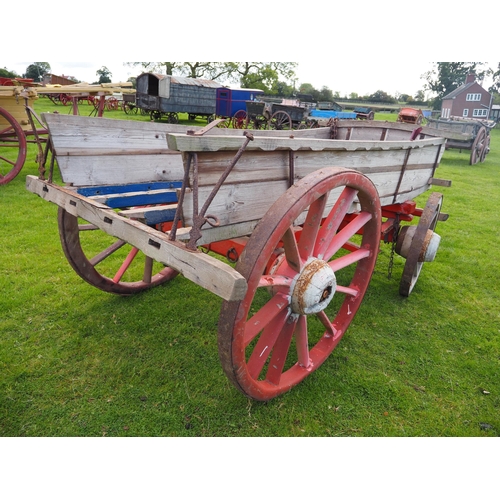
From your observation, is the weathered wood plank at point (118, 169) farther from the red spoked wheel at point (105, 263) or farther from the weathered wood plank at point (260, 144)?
the weathered wood plank at point (260, 144)

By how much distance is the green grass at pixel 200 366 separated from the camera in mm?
2076

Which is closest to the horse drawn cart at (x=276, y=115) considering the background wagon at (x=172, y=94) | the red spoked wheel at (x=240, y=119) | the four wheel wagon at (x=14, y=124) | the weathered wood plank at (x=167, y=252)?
the red spoked wheel at (x=240, y=119)

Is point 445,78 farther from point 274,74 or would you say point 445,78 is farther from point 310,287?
point 310,287

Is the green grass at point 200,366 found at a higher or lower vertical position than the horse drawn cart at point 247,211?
lower

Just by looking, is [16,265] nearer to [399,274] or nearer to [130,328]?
[130,328]

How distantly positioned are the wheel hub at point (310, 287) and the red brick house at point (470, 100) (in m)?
36.8

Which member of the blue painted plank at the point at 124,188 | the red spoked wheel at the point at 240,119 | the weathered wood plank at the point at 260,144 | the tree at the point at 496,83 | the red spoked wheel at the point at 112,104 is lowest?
the red spoked wheel at the point at 112,104

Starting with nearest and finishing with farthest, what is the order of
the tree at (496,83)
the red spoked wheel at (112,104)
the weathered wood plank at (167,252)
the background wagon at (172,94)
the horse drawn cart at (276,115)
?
1. the weathered wood plank at (167,252)
2. the horse drawn cart at (276,115)
3. the background wagon at (172,94)
4. the red spoked wheel at (112,104)
5. the tree at (496,83)

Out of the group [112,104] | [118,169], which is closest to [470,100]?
[112,104]

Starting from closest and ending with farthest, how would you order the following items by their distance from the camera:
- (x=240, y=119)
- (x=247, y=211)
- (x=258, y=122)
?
(x=247, y=211), (x=258, y=122), (x=240, y=119)

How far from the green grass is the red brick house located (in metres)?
35.6

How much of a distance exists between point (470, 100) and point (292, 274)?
3924cm

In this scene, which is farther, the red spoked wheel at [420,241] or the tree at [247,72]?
the tree at [247,72]

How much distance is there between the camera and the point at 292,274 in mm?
1864
